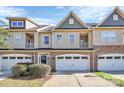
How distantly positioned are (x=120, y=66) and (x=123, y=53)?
1555mm

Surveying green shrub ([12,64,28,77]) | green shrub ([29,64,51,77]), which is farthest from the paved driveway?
green shrub ([12,64,28,77])

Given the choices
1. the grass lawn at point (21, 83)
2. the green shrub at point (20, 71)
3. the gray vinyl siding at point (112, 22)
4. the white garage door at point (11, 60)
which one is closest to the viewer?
the grass lawn at point (21, 83)

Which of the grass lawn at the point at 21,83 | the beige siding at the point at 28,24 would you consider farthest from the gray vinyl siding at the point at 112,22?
the grass lawn at the point at 21,83

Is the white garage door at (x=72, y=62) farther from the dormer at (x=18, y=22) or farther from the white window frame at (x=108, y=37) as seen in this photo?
the dormer at (x=18, y=22)

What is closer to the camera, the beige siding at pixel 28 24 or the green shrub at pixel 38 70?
the green shrub at pixel 38 70

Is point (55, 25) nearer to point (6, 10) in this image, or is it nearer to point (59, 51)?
point (59, 51)

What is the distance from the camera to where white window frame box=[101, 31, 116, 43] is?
114ft

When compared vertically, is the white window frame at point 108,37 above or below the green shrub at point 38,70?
above

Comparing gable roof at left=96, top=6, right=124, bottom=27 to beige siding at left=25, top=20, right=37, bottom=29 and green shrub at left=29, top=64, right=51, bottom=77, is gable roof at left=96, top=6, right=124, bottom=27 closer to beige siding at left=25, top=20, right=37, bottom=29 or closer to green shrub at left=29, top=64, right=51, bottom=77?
beige siding at left=25, top=20, right=37, bottom=29

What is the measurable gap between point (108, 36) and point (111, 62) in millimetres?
3095

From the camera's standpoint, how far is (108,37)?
114 ft

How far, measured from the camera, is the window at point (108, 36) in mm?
34719
